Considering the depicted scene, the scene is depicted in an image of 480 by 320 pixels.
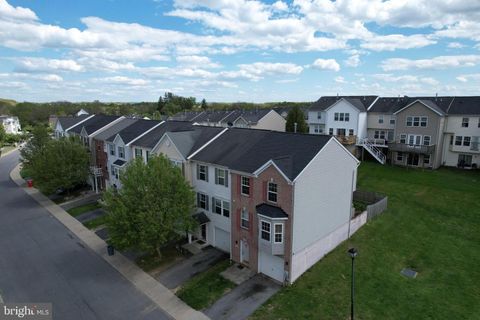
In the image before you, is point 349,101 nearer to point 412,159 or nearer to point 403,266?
point 412,159

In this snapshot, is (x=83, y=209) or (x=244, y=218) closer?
(x=244, y=218)

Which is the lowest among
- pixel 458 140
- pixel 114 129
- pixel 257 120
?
pixel 458 140

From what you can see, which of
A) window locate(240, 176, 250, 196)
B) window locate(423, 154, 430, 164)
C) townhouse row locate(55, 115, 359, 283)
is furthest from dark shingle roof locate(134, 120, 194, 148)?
window locate(423, 154, 430, 164)

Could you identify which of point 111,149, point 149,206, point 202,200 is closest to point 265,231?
point 202,200

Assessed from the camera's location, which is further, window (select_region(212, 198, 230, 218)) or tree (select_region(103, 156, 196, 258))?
window (select_region(212, 198, 230, 218))

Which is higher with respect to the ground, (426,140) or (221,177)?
(426,140)

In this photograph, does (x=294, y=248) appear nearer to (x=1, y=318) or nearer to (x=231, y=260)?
(x=231, y=260)

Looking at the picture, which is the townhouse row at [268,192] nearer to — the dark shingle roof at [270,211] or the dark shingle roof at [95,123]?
the dark shingle roof at [270,211]

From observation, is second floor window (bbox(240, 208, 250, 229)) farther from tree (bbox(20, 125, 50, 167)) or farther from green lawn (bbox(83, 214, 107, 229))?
tree (bbox(20, 125, 50, 167))
